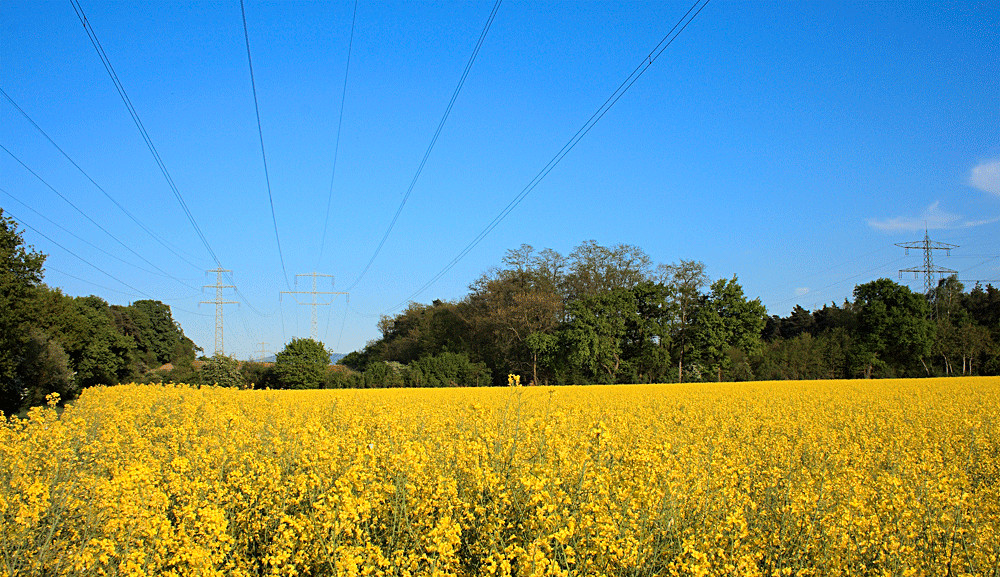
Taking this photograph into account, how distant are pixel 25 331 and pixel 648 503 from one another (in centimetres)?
3736

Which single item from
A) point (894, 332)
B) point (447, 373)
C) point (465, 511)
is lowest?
point (447, 373)

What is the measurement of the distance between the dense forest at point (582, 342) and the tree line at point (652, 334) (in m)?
0.11

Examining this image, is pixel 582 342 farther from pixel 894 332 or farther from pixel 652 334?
pixel 894 332

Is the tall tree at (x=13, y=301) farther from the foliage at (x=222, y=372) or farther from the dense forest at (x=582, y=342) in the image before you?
the foliage at (x=222, y=372)

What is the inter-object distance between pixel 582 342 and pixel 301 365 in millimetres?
20662

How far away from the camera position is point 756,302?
47.5 metres

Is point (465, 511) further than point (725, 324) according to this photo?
No

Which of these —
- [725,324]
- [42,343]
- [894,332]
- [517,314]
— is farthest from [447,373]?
[894,332]

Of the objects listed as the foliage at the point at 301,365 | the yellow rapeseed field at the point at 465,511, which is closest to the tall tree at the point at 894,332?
the foliage at the point at 301,365

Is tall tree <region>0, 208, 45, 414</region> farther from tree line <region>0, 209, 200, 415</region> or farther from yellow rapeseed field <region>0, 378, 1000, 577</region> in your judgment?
yellow rapeseed field <region>0, 378, 1000, 577</region>

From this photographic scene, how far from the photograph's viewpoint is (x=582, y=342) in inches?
1729

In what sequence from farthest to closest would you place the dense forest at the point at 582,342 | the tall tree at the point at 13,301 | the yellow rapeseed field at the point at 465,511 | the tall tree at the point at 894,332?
the tall tree at the point at 894,332 → the dense forest at the point at 582,342 → the tall tree at the point at 13,301 → the yellow rapeseed field at the point at 465,511

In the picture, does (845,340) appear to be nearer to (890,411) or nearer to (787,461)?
(890,411)

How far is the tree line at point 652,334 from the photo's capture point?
46.0m
